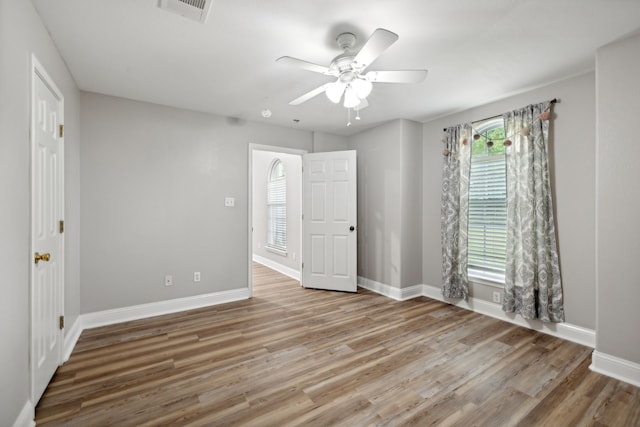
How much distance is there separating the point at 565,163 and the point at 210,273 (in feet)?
13.8

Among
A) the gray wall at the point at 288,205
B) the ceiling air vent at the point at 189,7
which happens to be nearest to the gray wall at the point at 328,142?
the gray wall at the point at 288,205

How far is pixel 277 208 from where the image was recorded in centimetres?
618

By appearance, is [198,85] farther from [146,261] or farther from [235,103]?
[146,261]

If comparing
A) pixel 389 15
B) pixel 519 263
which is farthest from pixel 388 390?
pixel 389 15

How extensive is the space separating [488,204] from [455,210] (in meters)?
0.38

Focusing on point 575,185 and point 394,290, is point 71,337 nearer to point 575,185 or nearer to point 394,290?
point 394,290

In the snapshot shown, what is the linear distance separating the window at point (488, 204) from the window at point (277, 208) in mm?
3377

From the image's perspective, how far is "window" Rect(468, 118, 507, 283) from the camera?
3.41 metres

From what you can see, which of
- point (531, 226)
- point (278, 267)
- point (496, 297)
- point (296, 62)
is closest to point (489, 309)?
point (496, 297)

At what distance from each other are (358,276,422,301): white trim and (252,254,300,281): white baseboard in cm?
138

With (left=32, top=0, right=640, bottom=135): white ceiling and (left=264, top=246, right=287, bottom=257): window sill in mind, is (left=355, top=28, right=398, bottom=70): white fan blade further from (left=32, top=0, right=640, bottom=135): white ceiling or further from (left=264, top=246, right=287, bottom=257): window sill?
(left=264, top=246, right=287, bottom=257): window sill

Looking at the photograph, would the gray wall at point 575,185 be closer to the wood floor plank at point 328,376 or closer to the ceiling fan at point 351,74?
the wood floor plank at point 328,376

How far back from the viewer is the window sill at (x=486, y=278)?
11.1 ft

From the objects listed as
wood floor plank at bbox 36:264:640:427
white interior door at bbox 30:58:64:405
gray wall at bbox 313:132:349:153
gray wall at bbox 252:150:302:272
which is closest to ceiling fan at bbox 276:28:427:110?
white interior door at bbox 30:58:64:405
